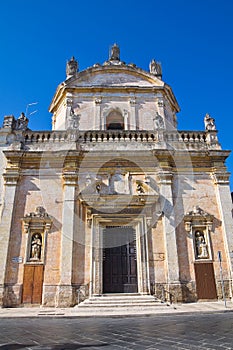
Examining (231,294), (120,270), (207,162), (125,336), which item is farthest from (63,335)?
(207,162)

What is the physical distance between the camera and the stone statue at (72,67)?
18.6m

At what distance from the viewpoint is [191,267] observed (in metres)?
11.9

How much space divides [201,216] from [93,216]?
15.7 feet

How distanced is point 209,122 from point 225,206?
460cm

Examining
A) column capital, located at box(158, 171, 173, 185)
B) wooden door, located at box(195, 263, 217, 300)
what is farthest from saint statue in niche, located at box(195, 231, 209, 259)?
column capital, located at box(158, 171, 173, 185)

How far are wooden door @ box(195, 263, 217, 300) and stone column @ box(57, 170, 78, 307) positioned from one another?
520 centimetres

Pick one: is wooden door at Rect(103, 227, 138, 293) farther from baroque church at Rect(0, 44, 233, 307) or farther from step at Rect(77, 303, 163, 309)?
step at Rect(77, 303, 163, 309)

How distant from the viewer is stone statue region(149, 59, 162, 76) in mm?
18725

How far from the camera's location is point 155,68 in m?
18.8

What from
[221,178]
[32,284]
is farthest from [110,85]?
[32,284]

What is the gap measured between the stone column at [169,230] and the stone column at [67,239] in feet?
13.0

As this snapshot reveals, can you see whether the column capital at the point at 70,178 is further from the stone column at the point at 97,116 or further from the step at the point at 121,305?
the step at the point at 121,305

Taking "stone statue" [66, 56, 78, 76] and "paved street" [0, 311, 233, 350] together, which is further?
"stone statue" [66, 56, 78, 76]

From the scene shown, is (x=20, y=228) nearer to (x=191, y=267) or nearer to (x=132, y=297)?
(x=132, y=297)
